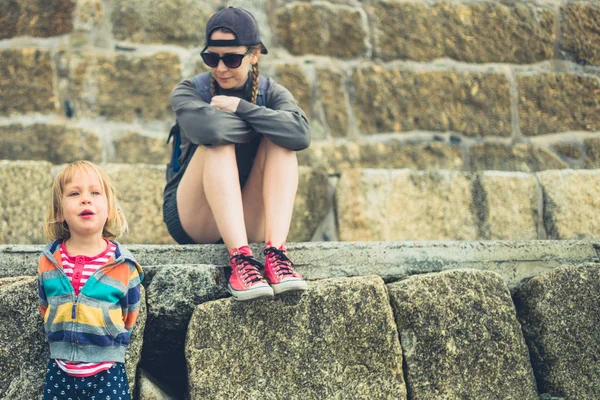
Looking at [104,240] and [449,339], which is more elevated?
[104,240]

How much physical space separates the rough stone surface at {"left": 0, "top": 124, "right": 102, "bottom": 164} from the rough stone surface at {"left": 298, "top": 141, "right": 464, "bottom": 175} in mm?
966

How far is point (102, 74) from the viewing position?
346 centimetres

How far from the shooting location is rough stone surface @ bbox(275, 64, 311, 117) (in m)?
3.65

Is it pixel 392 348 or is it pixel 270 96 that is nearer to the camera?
pixel 392 348

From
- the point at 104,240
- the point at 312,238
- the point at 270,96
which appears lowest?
the point at 312,238

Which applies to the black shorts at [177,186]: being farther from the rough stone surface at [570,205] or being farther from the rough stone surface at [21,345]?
the rough stone surface at [570,205]

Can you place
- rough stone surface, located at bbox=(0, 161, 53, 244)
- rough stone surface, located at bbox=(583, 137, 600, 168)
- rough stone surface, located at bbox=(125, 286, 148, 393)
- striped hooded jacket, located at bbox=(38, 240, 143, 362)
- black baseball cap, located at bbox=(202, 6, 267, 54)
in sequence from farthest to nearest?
rough stone surface, located at bbox=(583, 137, 600, 168) < rough stone surface, located at bbox=(0, 161, 53, 244) < black baseball cap, located at bbox=(202, 6, 267, 54) < rough stone surface, located at bbox=(125, 286, 148, 393) < striped hooded jacket, located at bbox=(38, 240, 143, 362)

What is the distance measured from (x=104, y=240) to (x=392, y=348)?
95cm

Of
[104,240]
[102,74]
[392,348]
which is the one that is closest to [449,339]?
[392,348]

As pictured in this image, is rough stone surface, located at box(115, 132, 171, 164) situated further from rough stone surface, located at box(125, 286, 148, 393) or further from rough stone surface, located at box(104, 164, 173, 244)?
rough stone surface, located at box(125, 286, 148, 393)

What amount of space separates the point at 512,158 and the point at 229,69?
1.76 m

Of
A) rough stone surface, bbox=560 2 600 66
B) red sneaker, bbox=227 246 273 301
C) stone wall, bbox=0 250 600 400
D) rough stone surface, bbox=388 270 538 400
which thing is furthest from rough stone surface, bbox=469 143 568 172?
red sneaker, bbox=227 246 273 301

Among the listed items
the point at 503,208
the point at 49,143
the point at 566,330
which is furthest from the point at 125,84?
the point at 566,330

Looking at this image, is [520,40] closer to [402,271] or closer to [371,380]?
[402,271]
